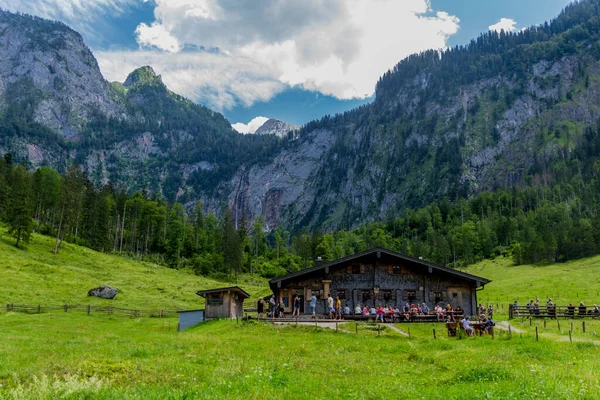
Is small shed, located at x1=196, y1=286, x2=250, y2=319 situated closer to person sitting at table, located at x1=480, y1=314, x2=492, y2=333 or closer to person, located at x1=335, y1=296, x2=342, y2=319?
person, located at x1=335, y1=296, x2=342, y2=319

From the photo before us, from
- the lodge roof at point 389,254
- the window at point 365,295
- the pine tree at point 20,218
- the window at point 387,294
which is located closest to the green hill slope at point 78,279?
the pine tree at point 20,218

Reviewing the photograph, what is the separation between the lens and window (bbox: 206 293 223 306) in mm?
47406

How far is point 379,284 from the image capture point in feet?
148

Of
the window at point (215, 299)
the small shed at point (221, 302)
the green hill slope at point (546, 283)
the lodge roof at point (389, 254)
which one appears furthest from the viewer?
the green hill slope at point (546, 283)

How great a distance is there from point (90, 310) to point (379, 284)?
3178 cm

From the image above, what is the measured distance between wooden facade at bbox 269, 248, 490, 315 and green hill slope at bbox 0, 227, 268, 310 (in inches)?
958

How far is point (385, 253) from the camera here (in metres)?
44.9

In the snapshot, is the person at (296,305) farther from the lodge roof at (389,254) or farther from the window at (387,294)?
the window at (387,294)

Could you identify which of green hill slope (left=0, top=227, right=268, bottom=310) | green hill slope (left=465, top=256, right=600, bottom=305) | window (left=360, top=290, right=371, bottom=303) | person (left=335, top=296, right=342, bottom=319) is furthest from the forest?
window (left=360, top=290, right=371, bottom=303)

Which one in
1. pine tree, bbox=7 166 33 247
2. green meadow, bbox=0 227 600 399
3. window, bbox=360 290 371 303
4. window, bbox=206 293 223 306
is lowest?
green meadow, bbox=0 227 600 399

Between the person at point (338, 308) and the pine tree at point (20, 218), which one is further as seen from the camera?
the pine tree at point (20, 218)

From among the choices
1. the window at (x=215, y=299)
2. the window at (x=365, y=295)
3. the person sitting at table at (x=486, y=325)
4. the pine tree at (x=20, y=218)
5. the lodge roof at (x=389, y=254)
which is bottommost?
the person sitting at table at (x=486, y=325)

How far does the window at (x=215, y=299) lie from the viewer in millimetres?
47406

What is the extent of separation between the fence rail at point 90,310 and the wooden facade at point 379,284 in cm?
1617
